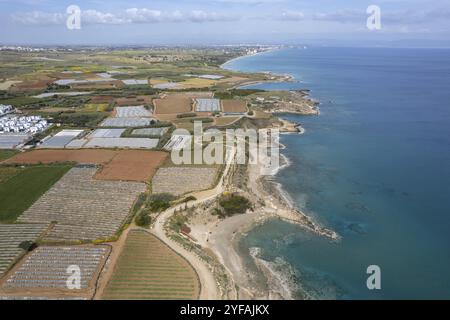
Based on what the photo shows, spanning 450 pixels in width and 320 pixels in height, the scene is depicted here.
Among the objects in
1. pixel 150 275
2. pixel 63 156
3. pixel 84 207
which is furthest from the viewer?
pixel 63 156

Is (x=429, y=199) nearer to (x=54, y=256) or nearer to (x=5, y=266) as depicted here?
(x=54, y=256)

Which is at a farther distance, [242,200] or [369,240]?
[242,200]

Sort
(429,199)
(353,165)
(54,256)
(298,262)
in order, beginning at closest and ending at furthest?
(54,256) → (298,262) → (429,199) → (353,165)

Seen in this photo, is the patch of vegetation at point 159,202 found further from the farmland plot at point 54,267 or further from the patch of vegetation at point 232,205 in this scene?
the farmland plot at point 54,267

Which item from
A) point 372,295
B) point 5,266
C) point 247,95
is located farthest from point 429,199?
point 247,95

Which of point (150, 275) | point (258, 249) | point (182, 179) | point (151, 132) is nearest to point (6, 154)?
point (151, 132)

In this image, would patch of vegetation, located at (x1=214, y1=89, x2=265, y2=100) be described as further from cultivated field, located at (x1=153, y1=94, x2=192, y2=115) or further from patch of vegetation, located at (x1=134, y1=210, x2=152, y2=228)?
patch of vegetation, located at (x1=134, y1=210, x2=152, y2=228)

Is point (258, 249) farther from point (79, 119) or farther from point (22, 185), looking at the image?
point (79, 119)
